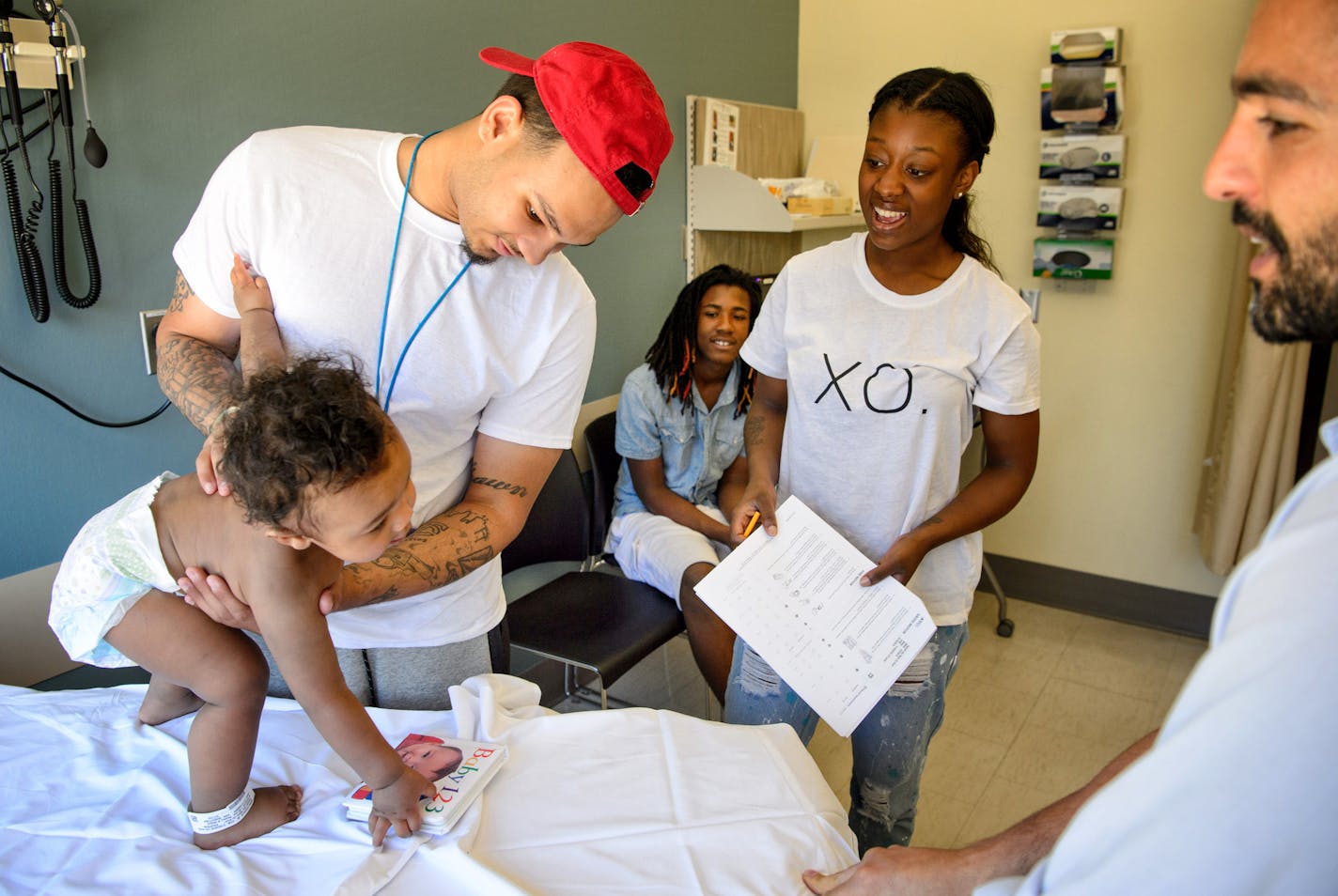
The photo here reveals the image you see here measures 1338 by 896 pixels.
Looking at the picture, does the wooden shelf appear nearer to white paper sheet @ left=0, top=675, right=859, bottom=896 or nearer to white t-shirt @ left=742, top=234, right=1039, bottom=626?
white t-shirt @ left=742, top=234, right=1039, bottom=626

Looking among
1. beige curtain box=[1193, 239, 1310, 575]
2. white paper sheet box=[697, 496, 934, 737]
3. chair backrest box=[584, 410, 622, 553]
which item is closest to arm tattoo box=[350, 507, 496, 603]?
white paper sheet box=[697, 496, 934, 737]

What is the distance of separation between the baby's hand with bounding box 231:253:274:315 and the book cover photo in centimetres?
69

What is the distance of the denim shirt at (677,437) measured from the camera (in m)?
3.05

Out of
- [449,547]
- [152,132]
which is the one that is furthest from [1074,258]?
[152,132]

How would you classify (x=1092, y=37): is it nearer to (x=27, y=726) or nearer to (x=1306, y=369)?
(x=1306, y=369)

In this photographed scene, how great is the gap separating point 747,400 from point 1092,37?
1948 mm

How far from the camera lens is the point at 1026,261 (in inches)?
153

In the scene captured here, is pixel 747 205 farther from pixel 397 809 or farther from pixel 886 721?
pixel 397 809

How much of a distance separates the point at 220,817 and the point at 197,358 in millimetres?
657

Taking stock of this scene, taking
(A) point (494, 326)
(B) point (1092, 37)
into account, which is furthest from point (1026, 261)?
(A) point (494, 326)

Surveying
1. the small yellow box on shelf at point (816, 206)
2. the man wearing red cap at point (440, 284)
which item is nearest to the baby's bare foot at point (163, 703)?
the man wearing red cap at point (440, 284)

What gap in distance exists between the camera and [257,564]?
4.11 ft

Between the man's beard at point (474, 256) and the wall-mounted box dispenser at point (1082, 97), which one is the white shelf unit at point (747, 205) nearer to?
the wall-mounted box dispenser at point (1082, 97)

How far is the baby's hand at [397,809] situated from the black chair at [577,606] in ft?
3.77
